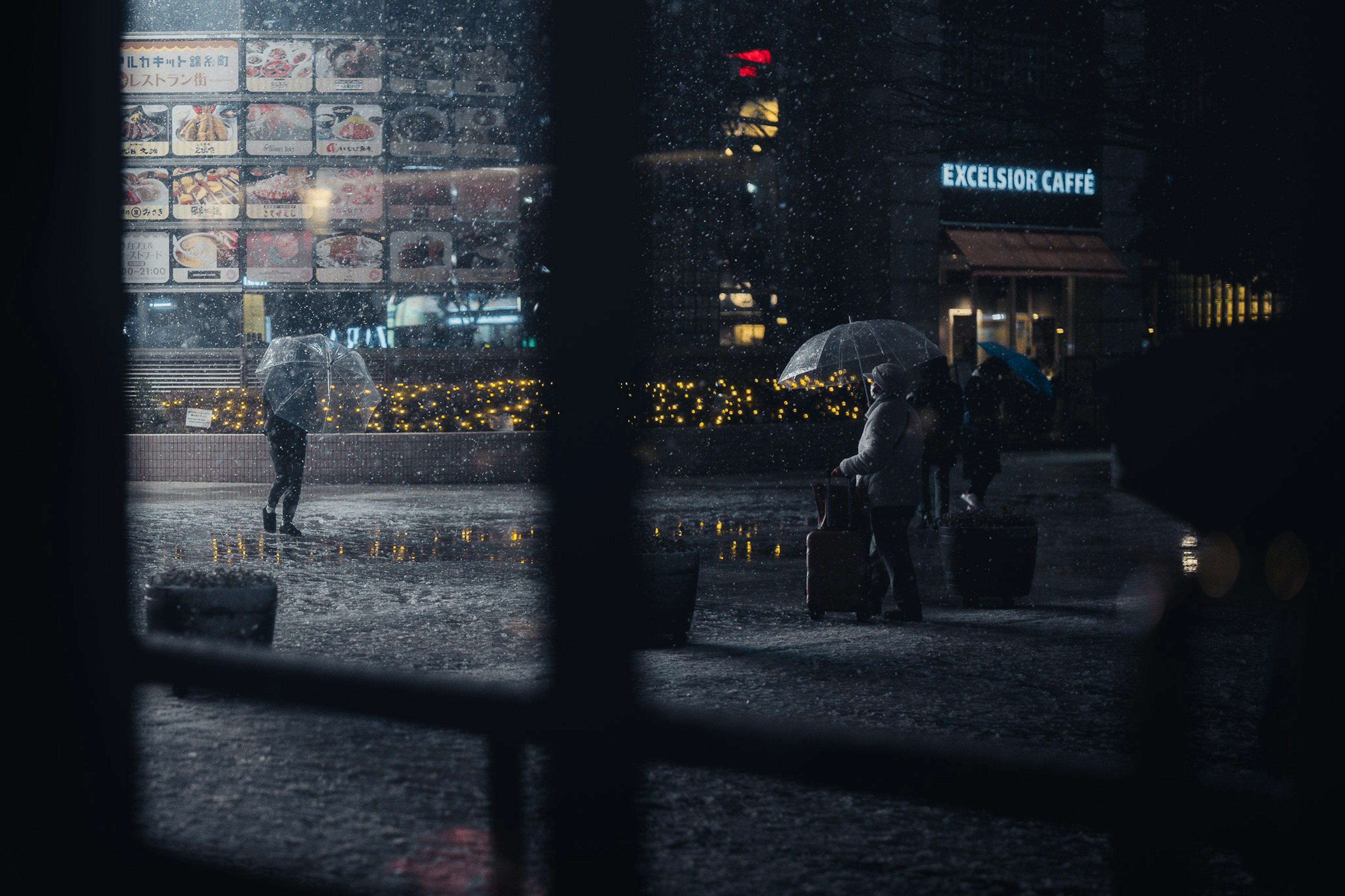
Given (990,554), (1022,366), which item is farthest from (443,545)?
(1022,366)

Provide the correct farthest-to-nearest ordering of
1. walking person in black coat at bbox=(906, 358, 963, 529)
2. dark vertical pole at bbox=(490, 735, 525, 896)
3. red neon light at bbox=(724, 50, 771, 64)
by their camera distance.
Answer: red neon light at bbox=(724, 50, 771, 64)
walking person in black coat at bbox=(906, 358, 963, 529)
dark vertical pole at bbox=(490, 735, 525, 896)

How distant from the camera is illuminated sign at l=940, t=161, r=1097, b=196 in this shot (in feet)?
91.1

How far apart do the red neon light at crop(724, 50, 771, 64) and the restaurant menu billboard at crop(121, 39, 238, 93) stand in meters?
8.70

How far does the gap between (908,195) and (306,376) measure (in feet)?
50.7

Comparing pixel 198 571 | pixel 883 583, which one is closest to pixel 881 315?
pixel 883 583

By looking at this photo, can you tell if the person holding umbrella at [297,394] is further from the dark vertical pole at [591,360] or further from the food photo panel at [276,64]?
the food photo panel at [276,64]

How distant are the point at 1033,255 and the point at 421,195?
37.2ft

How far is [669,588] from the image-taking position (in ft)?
28.0

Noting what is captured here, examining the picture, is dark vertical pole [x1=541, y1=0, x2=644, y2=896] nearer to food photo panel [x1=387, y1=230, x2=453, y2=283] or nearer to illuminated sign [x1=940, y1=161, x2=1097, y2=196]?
food photo panel [x1=387, y1=230, x2=453, y2=283]

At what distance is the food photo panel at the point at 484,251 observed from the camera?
27.1 metres

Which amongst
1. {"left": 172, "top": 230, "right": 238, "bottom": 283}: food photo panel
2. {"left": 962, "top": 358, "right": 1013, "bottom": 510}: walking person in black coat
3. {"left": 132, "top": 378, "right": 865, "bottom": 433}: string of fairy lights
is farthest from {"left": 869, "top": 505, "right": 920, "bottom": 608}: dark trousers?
{"left": 172, "top": 230, "right": 238, "bottom": 283}: food photo panel

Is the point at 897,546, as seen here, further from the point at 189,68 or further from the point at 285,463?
the point at 189,68

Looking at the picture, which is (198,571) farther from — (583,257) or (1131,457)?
(1131,457)

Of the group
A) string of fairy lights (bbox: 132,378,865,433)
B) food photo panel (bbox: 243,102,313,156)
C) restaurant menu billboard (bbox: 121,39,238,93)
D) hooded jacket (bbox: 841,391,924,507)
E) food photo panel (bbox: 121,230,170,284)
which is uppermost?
restaurant menu billboard (bbox: 121,39,238,93)
